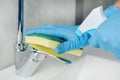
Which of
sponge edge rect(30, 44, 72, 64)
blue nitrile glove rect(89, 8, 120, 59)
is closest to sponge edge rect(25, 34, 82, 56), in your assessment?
sponge edge rect(30, 44, 72, 64)

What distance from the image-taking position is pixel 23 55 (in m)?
0.66

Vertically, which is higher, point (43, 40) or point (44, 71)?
point (43, 40)

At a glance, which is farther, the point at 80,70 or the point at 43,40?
the point at 80,70

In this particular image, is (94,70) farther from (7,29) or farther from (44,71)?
(7,29)

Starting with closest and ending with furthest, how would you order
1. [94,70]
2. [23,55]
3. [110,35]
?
[110,35], [23,55], [94,70]

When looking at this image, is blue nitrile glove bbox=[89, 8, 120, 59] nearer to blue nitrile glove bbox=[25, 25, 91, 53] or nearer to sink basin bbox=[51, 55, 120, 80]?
blue nitrile glove bbox=[25, 25, 91, 53]

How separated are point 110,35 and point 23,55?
239 mm

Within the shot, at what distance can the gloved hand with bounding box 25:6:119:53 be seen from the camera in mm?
654

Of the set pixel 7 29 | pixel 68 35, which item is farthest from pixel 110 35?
pixel 7 29

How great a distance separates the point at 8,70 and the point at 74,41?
22 cm

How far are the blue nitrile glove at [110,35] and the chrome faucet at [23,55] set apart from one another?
0.16 metres

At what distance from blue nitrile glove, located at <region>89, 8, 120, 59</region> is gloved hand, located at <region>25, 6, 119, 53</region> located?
73 mm

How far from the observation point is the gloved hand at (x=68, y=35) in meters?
0.65

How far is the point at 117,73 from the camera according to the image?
2.46ft
